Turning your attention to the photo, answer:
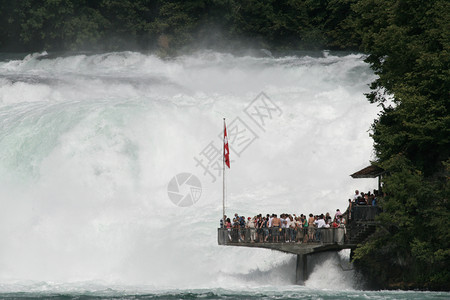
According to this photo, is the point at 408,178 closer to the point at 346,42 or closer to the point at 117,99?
the point at 117,99

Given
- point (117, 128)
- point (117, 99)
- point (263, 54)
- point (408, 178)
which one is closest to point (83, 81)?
point (117, 99)

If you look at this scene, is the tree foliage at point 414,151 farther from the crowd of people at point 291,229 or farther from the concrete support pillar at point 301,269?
the concrete support pillar at point 301,269

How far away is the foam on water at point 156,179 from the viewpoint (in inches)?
1569

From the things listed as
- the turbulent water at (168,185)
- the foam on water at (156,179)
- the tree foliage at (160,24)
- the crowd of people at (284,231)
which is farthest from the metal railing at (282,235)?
the tree foliage at (160,24)

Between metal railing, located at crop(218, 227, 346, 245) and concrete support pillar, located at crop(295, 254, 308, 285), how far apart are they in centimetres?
109

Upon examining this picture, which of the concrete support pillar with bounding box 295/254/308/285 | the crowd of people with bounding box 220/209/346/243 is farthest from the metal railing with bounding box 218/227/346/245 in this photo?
the concrete support pillar with bounding box 295/254/308/285

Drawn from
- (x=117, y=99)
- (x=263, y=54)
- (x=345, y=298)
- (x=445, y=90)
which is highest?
(x=263, y=54)

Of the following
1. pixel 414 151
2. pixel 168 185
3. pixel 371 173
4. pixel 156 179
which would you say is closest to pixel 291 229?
pixel 371 173

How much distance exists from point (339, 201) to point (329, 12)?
41.5 meters

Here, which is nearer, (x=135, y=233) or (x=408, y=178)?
(x=408, y=178)

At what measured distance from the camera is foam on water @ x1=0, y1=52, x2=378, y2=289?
39.8 metres

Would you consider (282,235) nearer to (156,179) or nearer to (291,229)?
(291,229)

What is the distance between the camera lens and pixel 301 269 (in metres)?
36.7

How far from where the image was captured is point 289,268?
38.4 meters
